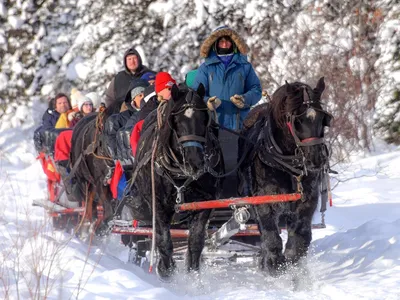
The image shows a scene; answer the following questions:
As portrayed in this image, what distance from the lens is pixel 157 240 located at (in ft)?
21.9

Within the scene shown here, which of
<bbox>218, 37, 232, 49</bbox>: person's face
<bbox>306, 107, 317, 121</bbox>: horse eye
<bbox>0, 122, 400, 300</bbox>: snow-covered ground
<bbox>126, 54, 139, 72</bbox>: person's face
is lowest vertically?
<bbox>0, 122, 400, 300</bbox>: snow-covered ground

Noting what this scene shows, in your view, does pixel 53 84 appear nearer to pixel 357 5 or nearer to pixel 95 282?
pixel 357 5

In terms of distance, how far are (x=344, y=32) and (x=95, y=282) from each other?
10812 mm

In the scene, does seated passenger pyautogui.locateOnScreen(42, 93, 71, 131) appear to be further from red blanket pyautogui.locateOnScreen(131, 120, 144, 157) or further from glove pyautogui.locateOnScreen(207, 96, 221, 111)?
glove pyautogui.locateOnScreen(207, 96, 221, 111)

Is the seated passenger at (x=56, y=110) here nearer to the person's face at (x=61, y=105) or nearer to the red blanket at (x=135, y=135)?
the person's face at (x=61, y=105)

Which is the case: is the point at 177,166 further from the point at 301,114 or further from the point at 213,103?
the point at 301,114

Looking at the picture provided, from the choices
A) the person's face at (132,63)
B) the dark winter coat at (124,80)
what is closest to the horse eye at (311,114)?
the dark winter coat at (124,80)

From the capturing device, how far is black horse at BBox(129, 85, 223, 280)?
5996mm

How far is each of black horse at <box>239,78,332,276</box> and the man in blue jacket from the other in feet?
2.56

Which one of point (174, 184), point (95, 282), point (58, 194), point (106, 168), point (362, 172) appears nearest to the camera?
point (95, 282)

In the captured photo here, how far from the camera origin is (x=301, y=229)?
6414mm

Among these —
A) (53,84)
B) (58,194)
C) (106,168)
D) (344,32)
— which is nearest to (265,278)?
(106,168)

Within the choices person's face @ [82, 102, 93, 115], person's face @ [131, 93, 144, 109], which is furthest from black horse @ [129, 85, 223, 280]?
person's face @ [82, 102, 93, 115]

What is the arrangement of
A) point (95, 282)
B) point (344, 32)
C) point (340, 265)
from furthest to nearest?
point (344, 32) → point (340, 265) → point (95, 282)
